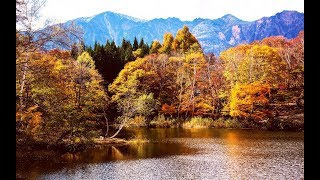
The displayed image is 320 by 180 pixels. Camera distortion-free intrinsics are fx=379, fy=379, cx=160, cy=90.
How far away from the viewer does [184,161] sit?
10438 mm

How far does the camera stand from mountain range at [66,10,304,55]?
3222 cm

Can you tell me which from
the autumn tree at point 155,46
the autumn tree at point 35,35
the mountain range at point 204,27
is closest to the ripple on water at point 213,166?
the autumn tree at point 35,35

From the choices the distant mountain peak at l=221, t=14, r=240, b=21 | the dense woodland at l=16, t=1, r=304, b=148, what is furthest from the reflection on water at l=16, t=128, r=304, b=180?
the distant mountain peak at l=221, t=14, r=240, b=21

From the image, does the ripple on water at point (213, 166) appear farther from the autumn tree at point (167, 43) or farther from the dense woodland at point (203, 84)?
the autumn tree at point (167, 43)

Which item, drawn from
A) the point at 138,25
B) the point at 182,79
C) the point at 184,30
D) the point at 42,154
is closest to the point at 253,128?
the point at 182,79

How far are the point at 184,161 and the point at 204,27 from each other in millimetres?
25095

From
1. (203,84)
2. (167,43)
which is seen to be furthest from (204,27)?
(203,84)

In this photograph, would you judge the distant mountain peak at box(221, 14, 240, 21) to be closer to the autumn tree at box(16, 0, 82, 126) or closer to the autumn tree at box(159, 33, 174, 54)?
the autumn tree at box(159, 33, 174, 54)

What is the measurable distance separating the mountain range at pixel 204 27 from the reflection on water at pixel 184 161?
18769 mm

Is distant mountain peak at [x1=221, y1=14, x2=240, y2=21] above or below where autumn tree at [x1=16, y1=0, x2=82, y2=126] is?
above

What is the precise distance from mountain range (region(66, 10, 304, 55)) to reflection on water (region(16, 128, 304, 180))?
739 inches

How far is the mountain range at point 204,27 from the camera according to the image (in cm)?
3222
